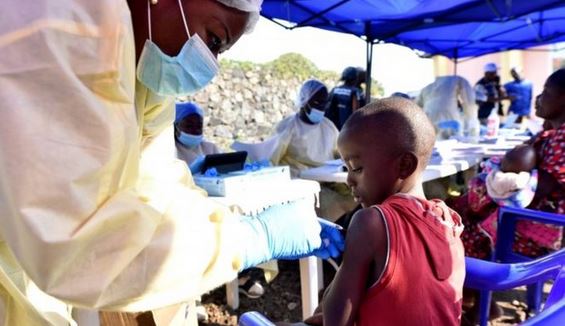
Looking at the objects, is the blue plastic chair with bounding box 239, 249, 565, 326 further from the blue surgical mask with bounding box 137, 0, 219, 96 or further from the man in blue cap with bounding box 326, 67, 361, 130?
the man in blue cap with bounding box 326, 67, 361, 130

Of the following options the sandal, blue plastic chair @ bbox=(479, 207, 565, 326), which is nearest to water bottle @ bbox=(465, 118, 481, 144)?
blue plastic chair @ bbox=(479, 207, 565, 326)

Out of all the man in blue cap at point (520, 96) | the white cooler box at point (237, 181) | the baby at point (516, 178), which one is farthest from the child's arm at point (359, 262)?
the man in blue cap at point (520, 96)

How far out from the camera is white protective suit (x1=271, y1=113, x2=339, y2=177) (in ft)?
13.1

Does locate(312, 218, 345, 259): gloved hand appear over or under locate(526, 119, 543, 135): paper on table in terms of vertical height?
under

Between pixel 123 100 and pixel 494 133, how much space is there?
498cm

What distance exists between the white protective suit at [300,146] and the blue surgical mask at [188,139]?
26.6 inches

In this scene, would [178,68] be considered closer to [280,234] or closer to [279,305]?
[280,234]

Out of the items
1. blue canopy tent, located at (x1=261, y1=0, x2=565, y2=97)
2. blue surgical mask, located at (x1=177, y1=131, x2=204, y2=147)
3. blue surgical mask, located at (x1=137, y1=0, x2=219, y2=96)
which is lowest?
blue surgical mask, located at (x1=177, y1=131, x2=204, y2=147)

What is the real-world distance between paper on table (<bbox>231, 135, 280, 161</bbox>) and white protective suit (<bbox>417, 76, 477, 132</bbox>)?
264cm

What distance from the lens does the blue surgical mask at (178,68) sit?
3.51ft

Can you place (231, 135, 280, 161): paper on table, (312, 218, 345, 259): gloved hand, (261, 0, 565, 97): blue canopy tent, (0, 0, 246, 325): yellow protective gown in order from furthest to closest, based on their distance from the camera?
(261, 0, 565, 97): blue canopy tent, (231, 135, 280, 161): paper on table, (312, 218, 345, 259): gloved hand, (0, 0, 246, 325): yellow protective gown

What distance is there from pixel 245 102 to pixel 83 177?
1165 cm

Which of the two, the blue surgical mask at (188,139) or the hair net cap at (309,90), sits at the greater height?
the hair net cap at (309,90)

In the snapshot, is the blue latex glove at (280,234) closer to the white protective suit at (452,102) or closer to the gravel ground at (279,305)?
the gravel ground at (279,305)
